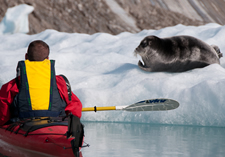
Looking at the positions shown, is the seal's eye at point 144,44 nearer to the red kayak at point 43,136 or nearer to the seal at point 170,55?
the seal at point 170,55

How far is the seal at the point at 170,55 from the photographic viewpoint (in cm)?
548

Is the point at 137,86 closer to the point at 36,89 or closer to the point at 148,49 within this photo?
the point at 148,49

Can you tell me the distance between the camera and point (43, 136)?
246 centimetres

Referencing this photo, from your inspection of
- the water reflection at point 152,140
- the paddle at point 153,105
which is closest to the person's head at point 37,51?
the water reflection at point 152,140

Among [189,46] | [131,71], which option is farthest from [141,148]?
[189,46]

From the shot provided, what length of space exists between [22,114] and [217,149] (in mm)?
1752

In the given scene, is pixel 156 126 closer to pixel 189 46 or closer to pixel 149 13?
pixel 189 46

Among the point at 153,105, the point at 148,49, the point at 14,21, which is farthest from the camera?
the point at 14,21

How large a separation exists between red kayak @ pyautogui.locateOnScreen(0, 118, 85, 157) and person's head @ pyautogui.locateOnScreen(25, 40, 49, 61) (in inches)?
18.4

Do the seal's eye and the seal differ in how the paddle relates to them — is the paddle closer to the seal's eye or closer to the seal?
the seal

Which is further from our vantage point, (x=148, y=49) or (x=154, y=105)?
(x=148, y=49)

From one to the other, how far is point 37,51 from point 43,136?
2.09 feet

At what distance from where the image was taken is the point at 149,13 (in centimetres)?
2550

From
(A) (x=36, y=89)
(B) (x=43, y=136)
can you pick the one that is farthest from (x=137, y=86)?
(B) (x=43, y=136)
